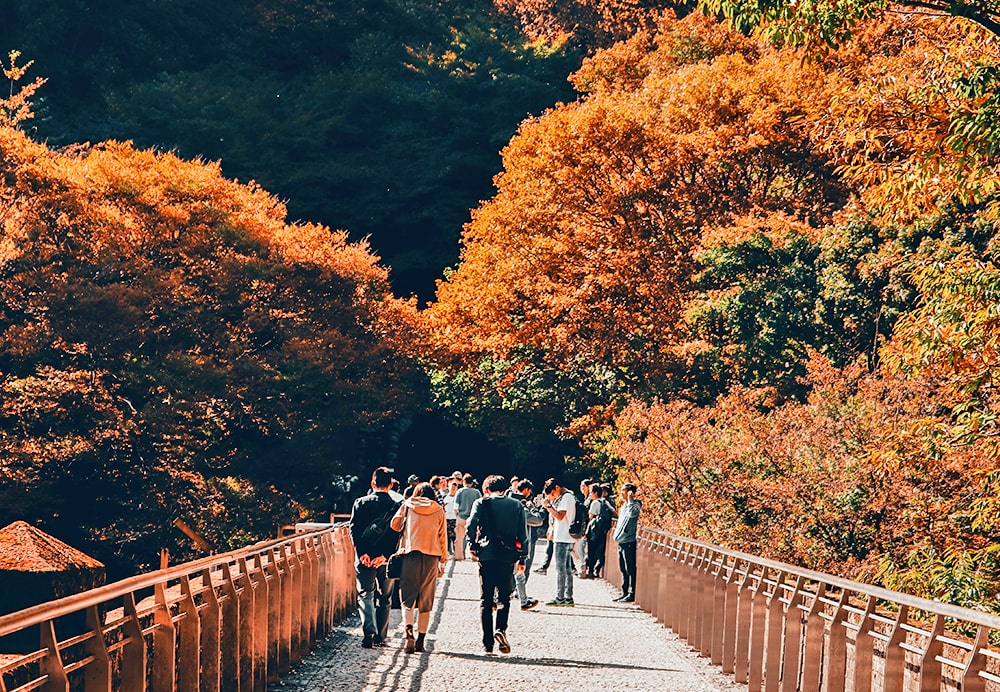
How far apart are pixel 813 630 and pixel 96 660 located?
4.90 m

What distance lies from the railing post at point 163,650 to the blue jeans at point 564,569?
1036 cm

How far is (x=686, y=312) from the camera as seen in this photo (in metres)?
Answer: 30.5

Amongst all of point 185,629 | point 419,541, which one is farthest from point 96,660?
point 419,541

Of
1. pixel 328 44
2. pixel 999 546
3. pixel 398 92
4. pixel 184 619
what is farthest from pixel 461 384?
pixel 184 619

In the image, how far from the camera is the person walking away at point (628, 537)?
19266 millimetres

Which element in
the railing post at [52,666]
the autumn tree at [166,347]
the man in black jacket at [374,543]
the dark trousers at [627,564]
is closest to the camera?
the railing post at [52,666]

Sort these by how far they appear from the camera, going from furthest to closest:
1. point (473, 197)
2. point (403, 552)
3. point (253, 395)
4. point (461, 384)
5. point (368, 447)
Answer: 1. point (473, 197)
2. point (368, 447)
3. point (461, 384)
4. point (253, 395)
5. point (403, 552)

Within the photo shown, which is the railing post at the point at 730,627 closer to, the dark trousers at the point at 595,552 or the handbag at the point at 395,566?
the handbag at the point at 395,566

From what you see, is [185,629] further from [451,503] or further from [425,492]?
[451,503]

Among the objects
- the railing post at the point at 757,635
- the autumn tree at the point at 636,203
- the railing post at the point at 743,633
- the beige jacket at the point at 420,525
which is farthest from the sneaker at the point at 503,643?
the autumn tree at the point at 636,203

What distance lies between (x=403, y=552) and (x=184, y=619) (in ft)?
14.5

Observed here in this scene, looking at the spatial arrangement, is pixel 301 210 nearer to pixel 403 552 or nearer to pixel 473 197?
pixel 473 197

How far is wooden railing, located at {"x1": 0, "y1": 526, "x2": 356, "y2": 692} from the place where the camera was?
5277 mm

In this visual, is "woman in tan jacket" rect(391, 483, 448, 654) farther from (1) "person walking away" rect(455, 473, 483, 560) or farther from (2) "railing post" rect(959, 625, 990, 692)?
(1) "person walking away" rect(455, 473, 483, 560)
